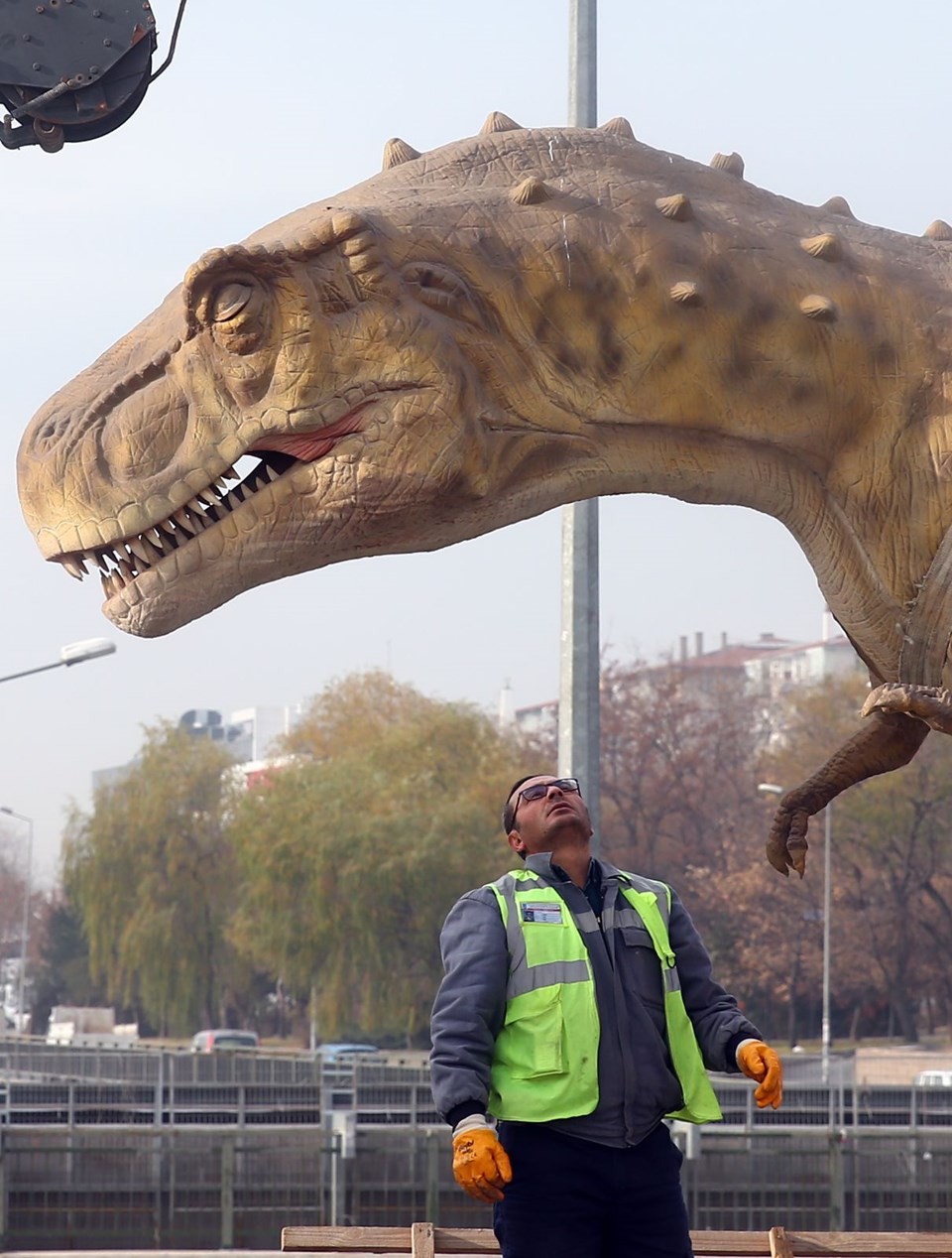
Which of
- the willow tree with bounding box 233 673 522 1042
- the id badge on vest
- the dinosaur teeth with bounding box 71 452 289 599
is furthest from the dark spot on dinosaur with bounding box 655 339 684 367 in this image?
the willow tree with bounding box 233 673 522 1042

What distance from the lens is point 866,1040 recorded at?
57.6 meters

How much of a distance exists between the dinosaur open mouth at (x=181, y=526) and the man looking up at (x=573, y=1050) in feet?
2.93

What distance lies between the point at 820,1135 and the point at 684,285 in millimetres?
11929

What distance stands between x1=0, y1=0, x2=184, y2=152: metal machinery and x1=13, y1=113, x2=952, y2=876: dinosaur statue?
70cm

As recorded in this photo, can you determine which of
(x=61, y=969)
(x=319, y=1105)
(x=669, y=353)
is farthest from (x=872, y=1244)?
(x=61, y=969)

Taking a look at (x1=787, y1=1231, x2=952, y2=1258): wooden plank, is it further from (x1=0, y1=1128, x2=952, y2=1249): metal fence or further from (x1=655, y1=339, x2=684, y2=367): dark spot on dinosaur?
(x1=0, y1=1128, x2=952, y2=1249): metal fence

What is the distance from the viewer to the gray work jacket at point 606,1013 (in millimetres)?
3752

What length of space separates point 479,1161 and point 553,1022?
1.20 feet

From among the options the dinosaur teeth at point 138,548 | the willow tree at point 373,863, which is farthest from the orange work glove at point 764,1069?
the willow tree at point 373,863

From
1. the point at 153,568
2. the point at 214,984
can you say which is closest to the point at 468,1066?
the point at 153,568

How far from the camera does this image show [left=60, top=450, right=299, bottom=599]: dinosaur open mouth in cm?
412

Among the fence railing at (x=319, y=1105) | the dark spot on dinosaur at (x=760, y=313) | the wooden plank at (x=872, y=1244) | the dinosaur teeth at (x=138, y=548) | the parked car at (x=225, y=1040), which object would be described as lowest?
the fence railing at (x=319, y=1105)

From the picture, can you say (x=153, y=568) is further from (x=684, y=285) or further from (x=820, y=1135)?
(x=820, y=1135)

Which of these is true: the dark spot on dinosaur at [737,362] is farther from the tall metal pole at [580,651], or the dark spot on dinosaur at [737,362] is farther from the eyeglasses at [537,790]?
the tall metal pole at [580,651]
